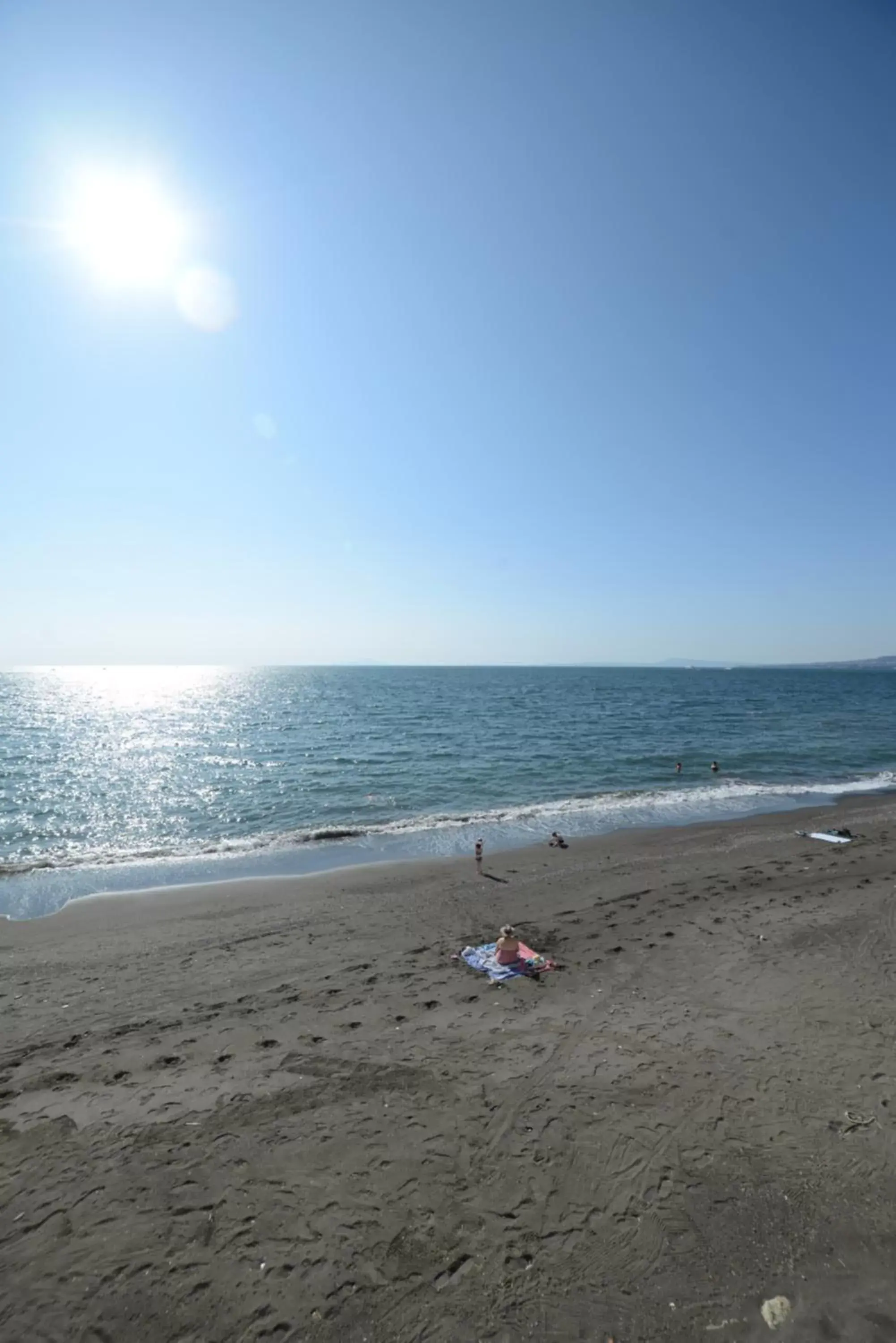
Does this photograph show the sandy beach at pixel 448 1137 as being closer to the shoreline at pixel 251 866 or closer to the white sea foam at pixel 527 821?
the shoreline at pixel 251 866

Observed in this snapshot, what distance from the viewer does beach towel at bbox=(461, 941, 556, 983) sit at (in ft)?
35.1

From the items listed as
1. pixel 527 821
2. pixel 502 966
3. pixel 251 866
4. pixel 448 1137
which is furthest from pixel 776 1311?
pixel 527 821

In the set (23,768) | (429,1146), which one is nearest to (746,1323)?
(429,1146)

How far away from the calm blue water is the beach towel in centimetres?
853

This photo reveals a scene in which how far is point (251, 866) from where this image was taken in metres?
19.0

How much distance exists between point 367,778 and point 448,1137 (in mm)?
25574

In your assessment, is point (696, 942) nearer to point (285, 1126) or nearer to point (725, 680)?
point (285, 1126)

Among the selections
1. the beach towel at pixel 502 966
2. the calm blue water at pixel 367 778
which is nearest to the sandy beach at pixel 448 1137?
the beach towel at pixel 502 966

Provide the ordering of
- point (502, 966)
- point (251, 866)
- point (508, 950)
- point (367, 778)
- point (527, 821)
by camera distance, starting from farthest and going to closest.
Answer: point (367, 778), point (527, 821), point (251, 866), point (508, 950), point (502, 966)

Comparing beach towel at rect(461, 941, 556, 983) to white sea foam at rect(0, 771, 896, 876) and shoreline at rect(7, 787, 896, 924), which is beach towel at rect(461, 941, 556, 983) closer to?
shoreline at rect(7, 787, 896, 924)

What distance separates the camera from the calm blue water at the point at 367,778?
2048cm

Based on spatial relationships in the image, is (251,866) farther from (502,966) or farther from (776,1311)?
(776,1311)

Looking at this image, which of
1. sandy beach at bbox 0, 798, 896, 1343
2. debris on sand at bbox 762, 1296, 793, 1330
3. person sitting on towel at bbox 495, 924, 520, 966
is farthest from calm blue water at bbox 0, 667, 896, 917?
debris on sand at bbox 762, 1296, 793, 1330

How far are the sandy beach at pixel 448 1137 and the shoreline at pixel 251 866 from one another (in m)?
3.98
